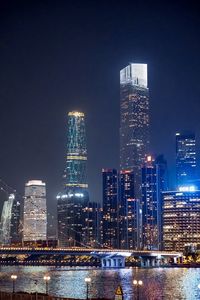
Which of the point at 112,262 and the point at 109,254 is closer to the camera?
the point at 109,254

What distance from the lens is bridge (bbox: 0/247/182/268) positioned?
13112 cm

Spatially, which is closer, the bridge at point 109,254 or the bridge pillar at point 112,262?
the bridge at point 109,254

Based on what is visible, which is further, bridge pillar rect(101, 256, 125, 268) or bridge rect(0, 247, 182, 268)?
bridge pillar rect(101, 256, 125, 268)

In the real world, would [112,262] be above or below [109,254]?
below

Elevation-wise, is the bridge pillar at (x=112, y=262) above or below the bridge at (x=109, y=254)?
below

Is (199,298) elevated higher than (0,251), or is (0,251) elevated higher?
(0,251)

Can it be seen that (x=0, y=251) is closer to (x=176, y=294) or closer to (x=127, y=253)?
(x=127, y=253)

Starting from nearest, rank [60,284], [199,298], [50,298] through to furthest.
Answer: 1. [50,298]
2. [199,298]
3. [60,284]

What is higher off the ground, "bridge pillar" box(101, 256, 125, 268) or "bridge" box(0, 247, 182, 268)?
"bridge" box(0, 247, 182, 268)

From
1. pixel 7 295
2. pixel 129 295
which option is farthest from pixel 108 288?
pixel 7 295

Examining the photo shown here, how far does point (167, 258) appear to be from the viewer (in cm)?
18250

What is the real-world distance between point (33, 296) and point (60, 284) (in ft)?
143

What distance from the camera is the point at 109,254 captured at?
495ft

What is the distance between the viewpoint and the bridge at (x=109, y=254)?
430 feet
